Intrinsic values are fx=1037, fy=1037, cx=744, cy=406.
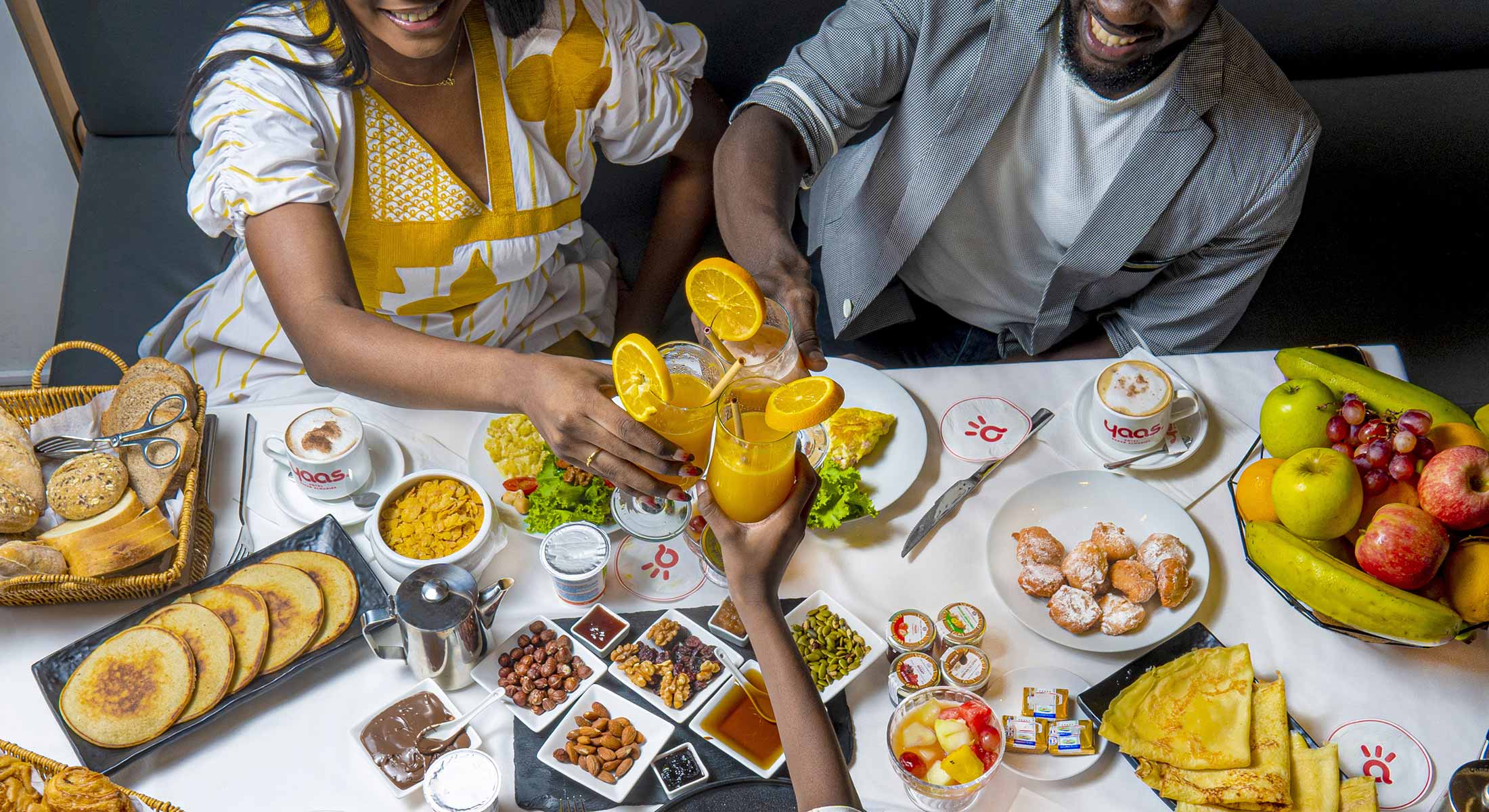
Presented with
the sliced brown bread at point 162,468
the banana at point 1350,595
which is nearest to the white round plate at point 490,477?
the sliced brown bread at point 162,468

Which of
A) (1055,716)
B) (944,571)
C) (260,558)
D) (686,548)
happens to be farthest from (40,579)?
(1055,716)

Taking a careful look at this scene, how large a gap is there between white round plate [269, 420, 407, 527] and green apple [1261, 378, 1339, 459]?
1.39 m

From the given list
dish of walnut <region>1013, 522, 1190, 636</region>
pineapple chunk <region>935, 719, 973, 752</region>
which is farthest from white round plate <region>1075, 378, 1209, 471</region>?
pineapple chunk <region>935, 719, 973, 752</region>

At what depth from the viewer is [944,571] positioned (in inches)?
66.1

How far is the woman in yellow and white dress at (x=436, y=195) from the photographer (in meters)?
1.64

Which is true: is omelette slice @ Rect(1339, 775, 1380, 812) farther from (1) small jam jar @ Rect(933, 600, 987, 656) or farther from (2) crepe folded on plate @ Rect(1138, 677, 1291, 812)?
(1) small jam jar @ Rect(933, 600, 987, 656)

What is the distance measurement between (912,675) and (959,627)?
0.38ft

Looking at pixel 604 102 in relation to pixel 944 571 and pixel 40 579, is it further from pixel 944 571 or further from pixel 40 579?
pixel 40 579

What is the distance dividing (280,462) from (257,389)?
366 mm

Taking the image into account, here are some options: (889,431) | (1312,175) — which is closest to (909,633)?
(889,431)

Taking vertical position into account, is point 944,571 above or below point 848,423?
below

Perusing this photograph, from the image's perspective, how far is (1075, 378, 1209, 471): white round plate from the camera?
1.79 m

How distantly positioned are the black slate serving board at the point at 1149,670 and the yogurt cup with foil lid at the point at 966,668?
0.14 metres

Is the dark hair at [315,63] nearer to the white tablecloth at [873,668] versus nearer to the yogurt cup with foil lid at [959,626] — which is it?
the white tablecloth at [873,668]
